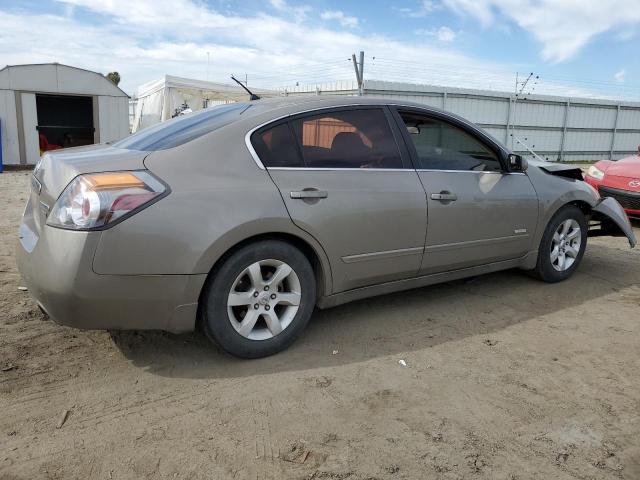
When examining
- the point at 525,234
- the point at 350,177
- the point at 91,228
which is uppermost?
the point at 350,177

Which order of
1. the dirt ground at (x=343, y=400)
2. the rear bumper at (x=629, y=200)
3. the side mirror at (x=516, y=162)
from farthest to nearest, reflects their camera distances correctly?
the rear bumper at (x=629, y=200), the side mirror at (x=516, y=162), the dirt ground at (x=343, y=400)

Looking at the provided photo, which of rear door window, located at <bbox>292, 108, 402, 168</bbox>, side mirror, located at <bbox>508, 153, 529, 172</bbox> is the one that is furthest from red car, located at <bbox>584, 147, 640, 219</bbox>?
rear door window, located at <bbox>292, 108, 402, 168</bbox>

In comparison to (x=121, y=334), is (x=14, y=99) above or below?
above

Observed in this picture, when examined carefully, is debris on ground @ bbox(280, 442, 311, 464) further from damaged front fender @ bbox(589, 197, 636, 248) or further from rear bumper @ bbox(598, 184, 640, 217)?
rear bumper @ bbox(598, 184, 640, 217)

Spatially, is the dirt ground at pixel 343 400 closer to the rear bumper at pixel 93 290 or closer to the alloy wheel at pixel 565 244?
the rear bumper at pixel 93 290

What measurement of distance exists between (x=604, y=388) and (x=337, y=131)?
7.24 feet

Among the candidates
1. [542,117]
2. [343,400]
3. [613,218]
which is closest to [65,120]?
[542,117]

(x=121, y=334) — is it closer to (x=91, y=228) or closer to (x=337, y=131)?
(x=91, y=228)

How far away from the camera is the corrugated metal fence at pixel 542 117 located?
16317 millimetres

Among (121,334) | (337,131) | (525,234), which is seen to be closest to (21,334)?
(121,334)

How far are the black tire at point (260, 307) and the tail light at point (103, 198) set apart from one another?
0.54m

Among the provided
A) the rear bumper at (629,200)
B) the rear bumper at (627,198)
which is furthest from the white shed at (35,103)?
the rear bumper at (629,200)

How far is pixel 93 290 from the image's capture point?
8.40ft

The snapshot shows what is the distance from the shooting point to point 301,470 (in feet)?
7.09
